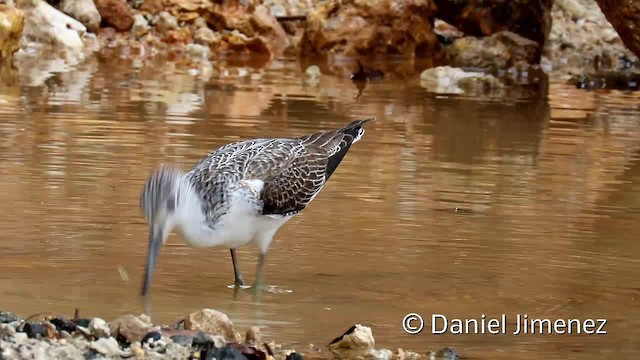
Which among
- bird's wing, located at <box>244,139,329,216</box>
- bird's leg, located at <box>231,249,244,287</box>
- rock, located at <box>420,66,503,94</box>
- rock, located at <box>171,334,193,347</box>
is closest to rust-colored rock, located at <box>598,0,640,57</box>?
rock, located at <box>420,66,503,94</box>

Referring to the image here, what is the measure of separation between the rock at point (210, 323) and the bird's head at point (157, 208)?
800mm

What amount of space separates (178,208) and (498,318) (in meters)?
1.77

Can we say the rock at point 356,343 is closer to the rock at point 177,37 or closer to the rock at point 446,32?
the rock at point 177,37

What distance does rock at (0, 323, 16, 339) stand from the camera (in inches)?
230

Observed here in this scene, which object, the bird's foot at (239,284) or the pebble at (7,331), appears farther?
the bird's foot at (239,284)

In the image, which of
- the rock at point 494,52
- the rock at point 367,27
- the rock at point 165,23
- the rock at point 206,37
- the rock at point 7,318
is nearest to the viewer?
the rock at point 7,318

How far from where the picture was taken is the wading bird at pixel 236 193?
7.38 m

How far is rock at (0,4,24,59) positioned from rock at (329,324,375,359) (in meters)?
13.5

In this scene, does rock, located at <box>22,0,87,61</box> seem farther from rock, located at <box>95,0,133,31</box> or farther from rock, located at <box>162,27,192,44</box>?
rock, located at <box>162,27,192,44</box>

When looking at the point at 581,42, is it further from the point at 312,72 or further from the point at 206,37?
the point at 206,37

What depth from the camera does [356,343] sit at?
21.6 ft

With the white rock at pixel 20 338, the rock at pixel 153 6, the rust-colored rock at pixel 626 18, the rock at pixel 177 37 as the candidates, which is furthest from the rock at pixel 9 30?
the white rock at pixel 20 338

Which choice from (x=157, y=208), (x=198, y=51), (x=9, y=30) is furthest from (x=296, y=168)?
(x=198, y=51)

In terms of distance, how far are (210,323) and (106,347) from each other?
72cm
